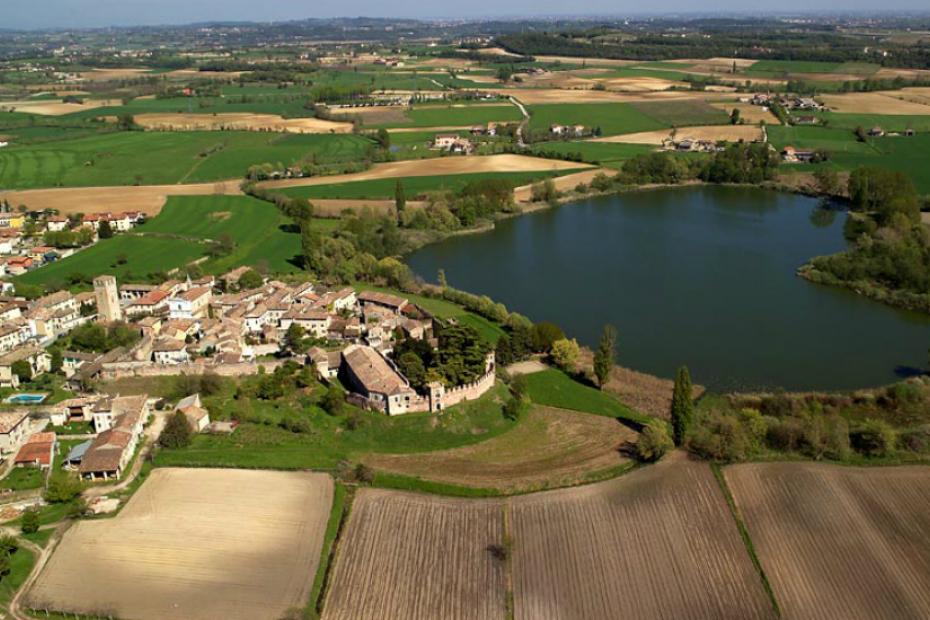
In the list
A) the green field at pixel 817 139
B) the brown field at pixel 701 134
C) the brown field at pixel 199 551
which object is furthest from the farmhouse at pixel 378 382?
the green field at pixel 817 139

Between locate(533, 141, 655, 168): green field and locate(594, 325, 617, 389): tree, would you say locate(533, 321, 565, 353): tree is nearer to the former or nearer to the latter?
locate(594, 325, 617, 389): tree

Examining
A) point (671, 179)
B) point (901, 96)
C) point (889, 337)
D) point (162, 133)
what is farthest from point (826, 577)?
point (901, 96)

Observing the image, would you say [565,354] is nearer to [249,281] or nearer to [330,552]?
[330,552]

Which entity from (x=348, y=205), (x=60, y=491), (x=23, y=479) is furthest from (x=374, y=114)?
(x=60, y=491)

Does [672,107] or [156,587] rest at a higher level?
[672,107]

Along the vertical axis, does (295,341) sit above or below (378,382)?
below

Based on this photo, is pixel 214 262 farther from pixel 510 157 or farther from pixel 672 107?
pixel 672 107
